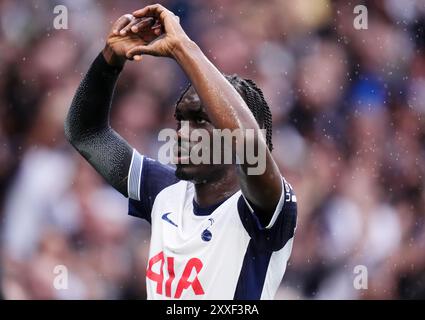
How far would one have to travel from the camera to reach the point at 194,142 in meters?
2.79

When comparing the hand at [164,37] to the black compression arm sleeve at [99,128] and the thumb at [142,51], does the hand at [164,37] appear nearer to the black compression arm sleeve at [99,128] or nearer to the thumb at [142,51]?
the thumb at [142,51]

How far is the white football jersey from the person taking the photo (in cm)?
262

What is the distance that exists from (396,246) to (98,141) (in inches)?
124

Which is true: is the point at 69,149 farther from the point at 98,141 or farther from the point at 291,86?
the point at 98,141

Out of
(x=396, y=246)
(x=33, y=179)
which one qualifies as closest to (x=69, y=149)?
(x=33, y=179)

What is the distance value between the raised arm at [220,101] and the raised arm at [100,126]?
1.91 ft

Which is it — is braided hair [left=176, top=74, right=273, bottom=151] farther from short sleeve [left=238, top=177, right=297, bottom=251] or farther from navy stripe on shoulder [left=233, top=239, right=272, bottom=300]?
navy stripe on shoulder [left=233, top=239, right=272, bottom=300]

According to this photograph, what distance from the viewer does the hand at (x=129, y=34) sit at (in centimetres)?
269

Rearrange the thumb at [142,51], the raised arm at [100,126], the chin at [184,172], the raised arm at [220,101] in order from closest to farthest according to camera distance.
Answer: the raised arm at [220,101] → the thumb at [142,51] → the chin at [184,172] → the raised arm at [100,126]

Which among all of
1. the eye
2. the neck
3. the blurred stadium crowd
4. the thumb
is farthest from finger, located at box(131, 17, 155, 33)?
the blurred stadium crowd

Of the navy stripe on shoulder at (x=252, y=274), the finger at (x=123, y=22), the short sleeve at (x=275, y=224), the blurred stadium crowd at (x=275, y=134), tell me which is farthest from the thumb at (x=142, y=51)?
the blurred stadium crowd at (x=275, y=134)

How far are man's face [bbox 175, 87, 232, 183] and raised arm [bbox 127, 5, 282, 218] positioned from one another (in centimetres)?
36

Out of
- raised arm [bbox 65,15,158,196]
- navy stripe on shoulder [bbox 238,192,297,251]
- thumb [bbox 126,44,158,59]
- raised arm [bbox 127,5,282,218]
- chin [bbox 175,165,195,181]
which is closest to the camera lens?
raised arm [bbox 127,5,282,218]

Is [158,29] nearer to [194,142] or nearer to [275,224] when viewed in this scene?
[194,142]
